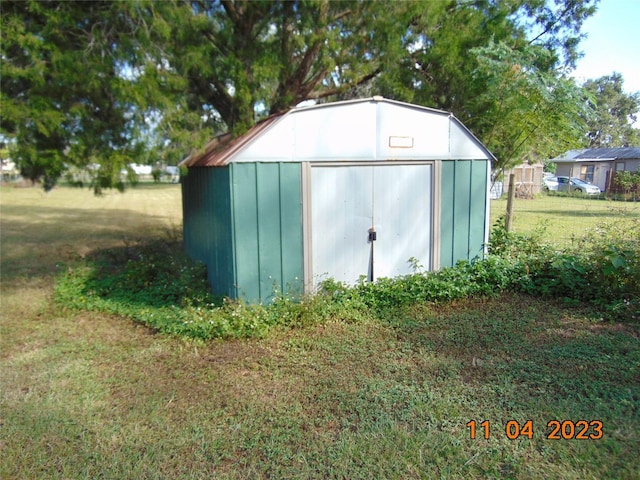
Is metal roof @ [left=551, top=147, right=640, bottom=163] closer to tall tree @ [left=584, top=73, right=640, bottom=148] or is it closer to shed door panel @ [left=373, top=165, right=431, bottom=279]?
tall tree @ [left=584, top=73, right=640, bottom=148]

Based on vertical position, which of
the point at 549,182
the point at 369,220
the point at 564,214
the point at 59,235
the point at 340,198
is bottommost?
the point at 59,235

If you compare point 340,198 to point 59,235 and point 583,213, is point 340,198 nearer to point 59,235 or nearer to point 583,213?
point 583,213

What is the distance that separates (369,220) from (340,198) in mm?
516

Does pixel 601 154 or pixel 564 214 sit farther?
pixel 601 154

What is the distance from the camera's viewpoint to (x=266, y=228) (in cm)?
533

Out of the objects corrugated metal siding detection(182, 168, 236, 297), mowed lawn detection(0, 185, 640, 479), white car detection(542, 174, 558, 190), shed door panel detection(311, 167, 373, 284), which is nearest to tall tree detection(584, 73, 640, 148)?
white car detection(542, 174, 558, 190)

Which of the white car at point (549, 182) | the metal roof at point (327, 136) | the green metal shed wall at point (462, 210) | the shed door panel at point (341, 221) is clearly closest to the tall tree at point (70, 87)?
the metal roof at point (327, 136)

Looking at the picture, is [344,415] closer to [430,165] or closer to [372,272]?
[372,272]

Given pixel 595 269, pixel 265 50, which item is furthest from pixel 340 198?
pixel 595 269

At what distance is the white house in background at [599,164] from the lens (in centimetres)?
727

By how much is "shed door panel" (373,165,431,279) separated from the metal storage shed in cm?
1

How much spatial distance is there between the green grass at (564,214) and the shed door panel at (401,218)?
2182 mm

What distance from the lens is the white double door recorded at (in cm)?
568

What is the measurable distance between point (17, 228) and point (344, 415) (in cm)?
1587
